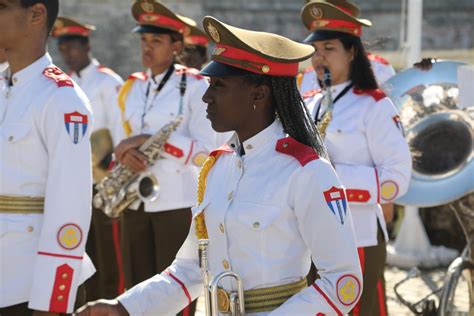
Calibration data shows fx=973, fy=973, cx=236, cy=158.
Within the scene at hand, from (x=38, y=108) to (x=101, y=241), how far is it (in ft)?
11.8

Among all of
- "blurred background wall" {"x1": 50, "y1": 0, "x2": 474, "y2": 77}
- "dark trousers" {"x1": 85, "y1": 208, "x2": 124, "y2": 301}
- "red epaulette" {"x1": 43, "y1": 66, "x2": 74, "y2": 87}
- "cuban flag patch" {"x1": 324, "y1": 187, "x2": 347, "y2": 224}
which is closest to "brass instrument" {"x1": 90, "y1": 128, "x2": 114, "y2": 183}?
"dark trousers" {"x1": 85, "y1": 208, "x2": 124, "y2": 301}

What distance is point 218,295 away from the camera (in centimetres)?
334

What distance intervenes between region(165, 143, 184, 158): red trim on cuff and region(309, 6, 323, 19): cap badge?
1.23m

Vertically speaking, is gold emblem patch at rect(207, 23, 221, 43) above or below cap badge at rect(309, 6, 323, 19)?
below

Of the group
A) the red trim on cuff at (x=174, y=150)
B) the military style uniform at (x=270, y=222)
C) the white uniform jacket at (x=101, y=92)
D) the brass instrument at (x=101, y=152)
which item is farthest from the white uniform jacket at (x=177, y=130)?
the military style uniform at (x=270, y=222)

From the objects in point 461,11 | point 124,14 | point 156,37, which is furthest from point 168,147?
point 461,11

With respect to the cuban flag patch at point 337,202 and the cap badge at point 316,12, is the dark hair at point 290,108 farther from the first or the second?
the cap badge at point 316,12

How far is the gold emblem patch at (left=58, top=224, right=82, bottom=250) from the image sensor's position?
3.94m

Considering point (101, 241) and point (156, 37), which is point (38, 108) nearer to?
point (156, 37)

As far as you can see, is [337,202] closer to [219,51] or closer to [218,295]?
[218,295]

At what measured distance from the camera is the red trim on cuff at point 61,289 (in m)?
3.92

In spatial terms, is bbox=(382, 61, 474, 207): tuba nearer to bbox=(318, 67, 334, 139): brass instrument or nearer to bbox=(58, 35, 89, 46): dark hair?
bbox=(318, 67, 334, 139): brass instrument

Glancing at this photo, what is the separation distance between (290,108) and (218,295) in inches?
27.1

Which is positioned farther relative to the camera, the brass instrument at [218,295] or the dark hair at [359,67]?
the dark hair at [359,67]
